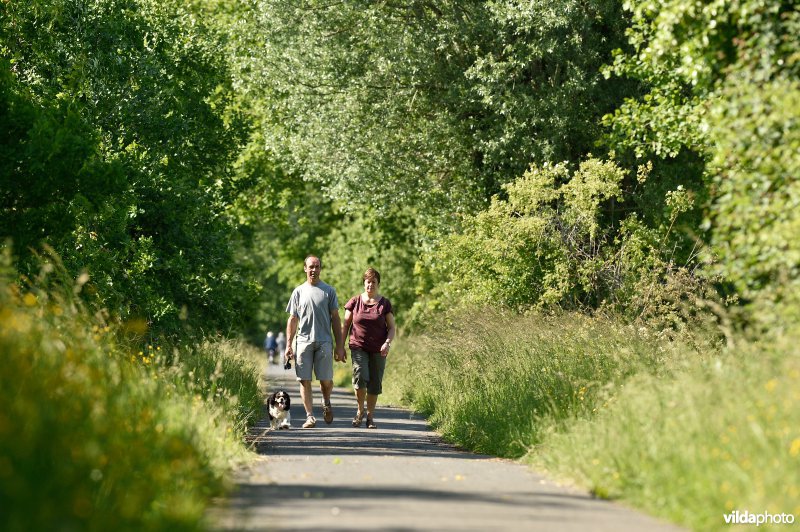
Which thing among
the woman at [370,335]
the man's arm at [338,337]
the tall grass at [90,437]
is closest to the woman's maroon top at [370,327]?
the woman at [370,335]

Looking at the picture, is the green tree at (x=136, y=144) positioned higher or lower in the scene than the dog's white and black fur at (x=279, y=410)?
higher

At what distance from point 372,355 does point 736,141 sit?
7.74 m

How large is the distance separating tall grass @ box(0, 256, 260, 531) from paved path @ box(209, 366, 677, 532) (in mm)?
369

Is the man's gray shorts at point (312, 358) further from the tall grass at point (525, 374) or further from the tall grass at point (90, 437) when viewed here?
the tall grass at point (90, 437)

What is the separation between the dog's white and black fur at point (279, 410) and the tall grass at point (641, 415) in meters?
2.12

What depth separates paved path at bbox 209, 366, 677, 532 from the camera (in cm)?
802

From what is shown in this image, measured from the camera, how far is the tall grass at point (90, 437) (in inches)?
261

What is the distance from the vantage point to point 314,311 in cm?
1664

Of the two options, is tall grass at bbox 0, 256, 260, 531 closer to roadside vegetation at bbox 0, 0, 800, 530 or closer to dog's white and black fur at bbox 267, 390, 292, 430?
roadside vegetation at bbox 0, 0, 800, 530

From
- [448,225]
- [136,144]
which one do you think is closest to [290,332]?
[136,144]

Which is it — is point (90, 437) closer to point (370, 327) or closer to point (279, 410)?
point (279, 410)

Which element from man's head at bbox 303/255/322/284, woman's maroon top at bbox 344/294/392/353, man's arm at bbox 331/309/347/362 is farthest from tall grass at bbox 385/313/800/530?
man's head at bbox 303/255/322/284

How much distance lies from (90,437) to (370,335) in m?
9.43

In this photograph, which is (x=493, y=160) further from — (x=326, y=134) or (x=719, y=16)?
(x=719, y=16)
